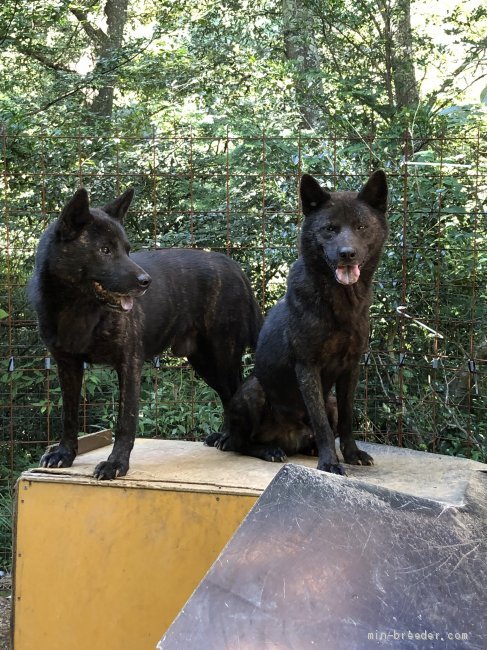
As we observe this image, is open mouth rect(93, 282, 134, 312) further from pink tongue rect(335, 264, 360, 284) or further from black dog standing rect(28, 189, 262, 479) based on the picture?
pink tongue rect(335, 264, 360, 284)

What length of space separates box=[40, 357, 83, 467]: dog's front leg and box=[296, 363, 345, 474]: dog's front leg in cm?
113

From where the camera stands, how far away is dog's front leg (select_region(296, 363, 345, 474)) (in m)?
3.49

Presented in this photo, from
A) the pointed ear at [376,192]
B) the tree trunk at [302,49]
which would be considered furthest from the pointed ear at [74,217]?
the tree trunk at [302,49]

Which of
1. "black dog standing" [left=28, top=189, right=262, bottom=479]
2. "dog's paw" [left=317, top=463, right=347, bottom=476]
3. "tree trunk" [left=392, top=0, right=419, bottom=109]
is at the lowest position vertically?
"dog's paw" [left=317, top=463, right=347, bottom=476]

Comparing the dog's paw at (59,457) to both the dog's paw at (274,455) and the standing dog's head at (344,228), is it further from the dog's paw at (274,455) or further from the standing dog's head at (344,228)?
the standing dog's head at (344,228)

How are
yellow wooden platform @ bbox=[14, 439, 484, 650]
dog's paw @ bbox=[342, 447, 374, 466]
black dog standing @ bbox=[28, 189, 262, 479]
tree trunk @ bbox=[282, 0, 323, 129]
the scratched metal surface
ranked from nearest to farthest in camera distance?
the scratched metal surface
yellow wooden platform @ bbox=[14, 439, 484, 650]
black dog standing @ bbox=[28, 189, 262, 479]
dog's paw @ bbox=[342, 447, 374, 466]
tree trunk @ bbox=[282, 0, 323, 129]

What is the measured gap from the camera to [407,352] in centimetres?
544

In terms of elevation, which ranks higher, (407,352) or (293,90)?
(293,90)

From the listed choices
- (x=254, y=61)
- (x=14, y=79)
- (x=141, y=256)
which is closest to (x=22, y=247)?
(x=141, y=256)

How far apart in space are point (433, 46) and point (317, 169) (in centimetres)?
332

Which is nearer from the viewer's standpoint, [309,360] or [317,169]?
[309,360]

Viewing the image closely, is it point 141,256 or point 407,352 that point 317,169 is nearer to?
point 407,352

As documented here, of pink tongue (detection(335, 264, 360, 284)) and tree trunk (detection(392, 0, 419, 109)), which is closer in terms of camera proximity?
pink tongue (detection(335, 264, 360, 284))

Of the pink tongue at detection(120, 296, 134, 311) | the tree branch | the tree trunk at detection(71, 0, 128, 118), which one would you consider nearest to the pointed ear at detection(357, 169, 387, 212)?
the pink tongue at detection(120, 296, 134, 311)
